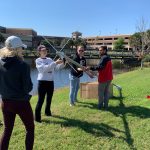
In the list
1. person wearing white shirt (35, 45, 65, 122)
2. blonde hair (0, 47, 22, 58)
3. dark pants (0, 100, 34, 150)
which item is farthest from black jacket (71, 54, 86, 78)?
blonde hair (0, 47, 22, 58)

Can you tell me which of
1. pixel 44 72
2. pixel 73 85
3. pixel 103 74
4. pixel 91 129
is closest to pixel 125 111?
pixel 103 74

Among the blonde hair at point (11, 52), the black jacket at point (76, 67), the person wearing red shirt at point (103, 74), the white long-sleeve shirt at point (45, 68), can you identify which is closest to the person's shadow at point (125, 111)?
the person wearing red shirt at point (103, 74)

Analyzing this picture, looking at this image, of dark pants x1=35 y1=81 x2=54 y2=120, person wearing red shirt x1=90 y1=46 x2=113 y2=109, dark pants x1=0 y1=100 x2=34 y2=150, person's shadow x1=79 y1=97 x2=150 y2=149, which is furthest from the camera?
person wearing red shirt x1=90 y1=46 x2=113 y2=109

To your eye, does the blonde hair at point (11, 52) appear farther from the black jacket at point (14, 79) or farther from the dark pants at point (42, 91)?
the dark pants at point (42, 91)

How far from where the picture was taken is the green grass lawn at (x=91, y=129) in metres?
6.20

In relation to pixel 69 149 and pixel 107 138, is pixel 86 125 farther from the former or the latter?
pixel 69 149

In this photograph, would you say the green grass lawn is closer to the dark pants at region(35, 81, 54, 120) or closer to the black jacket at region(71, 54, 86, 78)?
the dark pants at region(35, 81, 54, 120)

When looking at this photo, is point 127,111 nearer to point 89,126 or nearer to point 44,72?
point 89,126

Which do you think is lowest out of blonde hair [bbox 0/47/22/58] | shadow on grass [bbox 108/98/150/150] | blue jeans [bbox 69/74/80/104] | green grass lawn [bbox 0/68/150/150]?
green grass lawn [bbox 0/68/150/150]

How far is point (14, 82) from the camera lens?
5051 millimetres

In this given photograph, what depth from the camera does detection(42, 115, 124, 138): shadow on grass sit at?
682 cm

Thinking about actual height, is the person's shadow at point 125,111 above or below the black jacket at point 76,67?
below

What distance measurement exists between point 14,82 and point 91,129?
2593 mm

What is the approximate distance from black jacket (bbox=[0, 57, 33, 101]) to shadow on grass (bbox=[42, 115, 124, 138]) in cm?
221
